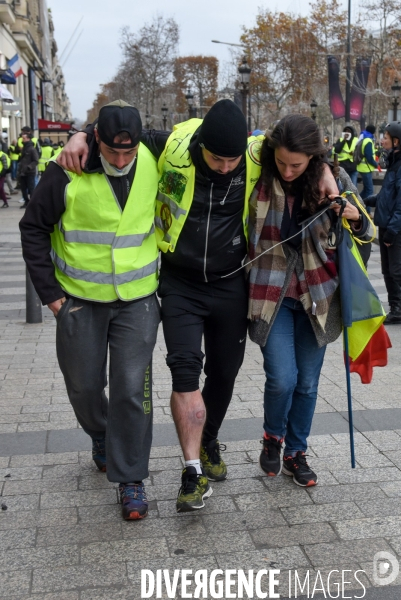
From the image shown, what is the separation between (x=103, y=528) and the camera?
3.52m

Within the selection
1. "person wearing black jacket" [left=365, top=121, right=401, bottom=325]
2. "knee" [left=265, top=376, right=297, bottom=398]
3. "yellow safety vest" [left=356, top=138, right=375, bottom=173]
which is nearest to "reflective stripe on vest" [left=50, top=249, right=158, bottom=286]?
"knee" [left=265, top=376, right=297, bottom=398]

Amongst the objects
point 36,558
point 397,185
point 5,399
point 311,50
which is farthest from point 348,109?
point 36,558

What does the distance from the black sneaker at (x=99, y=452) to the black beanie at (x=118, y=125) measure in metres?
1.50

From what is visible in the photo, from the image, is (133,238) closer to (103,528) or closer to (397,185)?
(103,528)

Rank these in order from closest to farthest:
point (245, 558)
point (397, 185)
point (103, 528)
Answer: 1. point (245, 558)
2. point (103, 528)
3. point (397, 185)

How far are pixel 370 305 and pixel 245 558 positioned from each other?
4.43ft

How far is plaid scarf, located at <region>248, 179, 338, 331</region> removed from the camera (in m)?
3.67

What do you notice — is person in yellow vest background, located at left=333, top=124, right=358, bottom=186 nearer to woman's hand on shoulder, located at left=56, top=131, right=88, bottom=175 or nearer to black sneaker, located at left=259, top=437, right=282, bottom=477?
black sneaker, located at left=259, top=437, right=282, bottom=477

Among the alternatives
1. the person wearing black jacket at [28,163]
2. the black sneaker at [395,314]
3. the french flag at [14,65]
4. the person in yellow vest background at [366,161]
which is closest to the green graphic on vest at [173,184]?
the black sneaker at [395,314]

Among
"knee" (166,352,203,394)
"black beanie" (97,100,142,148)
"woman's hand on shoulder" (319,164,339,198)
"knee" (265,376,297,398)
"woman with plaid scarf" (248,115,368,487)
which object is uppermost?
"black beanie" (97,100,142,148)

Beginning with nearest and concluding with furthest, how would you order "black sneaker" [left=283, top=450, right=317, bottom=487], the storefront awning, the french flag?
"black sneaker" [left=283, top=450, right=317, bottom=487] < the french flag < the storefront awning

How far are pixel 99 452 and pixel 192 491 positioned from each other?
0.65 meters

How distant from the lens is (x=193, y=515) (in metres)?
3.66

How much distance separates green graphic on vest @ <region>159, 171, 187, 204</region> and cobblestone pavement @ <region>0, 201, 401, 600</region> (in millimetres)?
1452
